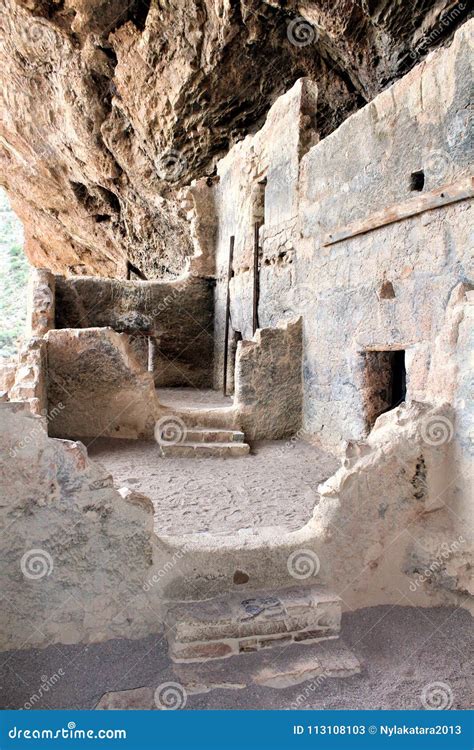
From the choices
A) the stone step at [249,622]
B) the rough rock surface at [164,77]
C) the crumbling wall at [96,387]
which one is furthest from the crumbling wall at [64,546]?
the rough rock surface at [164,77]

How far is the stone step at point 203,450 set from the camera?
19.4 ft

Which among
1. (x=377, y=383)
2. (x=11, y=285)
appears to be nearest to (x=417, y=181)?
(x=377, y=383)

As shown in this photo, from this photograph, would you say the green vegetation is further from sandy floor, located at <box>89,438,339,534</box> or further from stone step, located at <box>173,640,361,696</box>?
stone step, located at <box>173,640,361,696</box>

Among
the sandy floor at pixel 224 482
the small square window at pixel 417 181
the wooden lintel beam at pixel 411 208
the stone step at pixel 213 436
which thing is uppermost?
the small square window at pixel 417 181

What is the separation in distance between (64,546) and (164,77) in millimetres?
10974

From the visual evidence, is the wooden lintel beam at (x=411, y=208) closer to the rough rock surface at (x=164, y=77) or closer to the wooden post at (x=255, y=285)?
the wooden post at (x=255, y=285)

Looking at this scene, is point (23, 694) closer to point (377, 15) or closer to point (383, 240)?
point (383, 240)

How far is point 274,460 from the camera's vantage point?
580cm

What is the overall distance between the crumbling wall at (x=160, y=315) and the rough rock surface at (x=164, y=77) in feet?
13.4

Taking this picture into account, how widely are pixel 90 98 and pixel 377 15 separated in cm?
712

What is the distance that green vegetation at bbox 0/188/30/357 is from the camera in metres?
31.8

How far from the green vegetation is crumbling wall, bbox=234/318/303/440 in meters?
27.6

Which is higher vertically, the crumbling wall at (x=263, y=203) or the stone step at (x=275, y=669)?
the crumbling wall at (x=263, y=203)

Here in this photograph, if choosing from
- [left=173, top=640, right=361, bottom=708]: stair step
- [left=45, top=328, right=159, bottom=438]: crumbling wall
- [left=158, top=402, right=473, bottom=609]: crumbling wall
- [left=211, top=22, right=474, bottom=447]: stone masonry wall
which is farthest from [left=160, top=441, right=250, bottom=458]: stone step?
[left=173, top=640, right=361, bottom=708]: stair step
